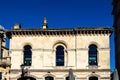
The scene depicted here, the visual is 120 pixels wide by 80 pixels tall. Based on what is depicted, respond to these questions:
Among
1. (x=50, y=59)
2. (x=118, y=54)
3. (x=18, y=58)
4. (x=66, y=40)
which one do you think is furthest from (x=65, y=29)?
(x=118, y=54)

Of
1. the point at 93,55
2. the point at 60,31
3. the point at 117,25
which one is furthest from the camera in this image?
the point at 117,25

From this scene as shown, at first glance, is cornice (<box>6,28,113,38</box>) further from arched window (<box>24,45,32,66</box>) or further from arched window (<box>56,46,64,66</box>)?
arched window (<box>56,46,64,66</box>)

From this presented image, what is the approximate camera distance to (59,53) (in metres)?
41.4

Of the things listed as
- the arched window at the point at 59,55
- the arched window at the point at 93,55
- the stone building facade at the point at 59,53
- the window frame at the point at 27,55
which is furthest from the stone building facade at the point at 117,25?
the window frame at the point at 27,55

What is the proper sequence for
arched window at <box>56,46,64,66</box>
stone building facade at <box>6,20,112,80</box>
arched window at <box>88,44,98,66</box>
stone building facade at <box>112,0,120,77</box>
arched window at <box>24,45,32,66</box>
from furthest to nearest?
stone building facade at <box>112,0,120,77</box> < arched window at <box>24,45,32,66</box> < arched window at <box>56,46,64,66</box> < arched window at <box>88,44,98,66</box> < stone building facade at <box>6,20,112,80</box>

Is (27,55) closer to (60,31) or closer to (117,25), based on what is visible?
(60,31)

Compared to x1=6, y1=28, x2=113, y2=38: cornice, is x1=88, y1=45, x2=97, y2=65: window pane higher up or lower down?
lower down

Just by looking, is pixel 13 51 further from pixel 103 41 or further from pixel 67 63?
pixel 103 41

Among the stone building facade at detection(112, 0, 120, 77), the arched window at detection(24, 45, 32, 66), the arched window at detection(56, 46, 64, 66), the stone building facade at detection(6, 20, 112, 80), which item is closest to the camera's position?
the stone building facade at detection(6, 20, 112, 80)

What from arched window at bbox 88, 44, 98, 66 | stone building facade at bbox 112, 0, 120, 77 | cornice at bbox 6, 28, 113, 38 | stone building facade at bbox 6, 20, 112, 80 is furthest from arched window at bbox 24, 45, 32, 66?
stone building facade at bbox 112, 0, 120, 77

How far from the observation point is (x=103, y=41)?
135 ft

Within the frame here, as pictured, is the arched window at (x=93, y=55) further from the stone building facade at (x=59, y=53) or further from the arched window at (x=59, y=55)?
the arched window at (x=59, y=55)

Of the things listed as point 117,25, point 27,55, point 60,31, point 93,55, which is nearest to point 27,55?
point 27,55

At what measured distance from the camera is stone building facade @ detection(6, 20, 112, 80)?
40.5m
